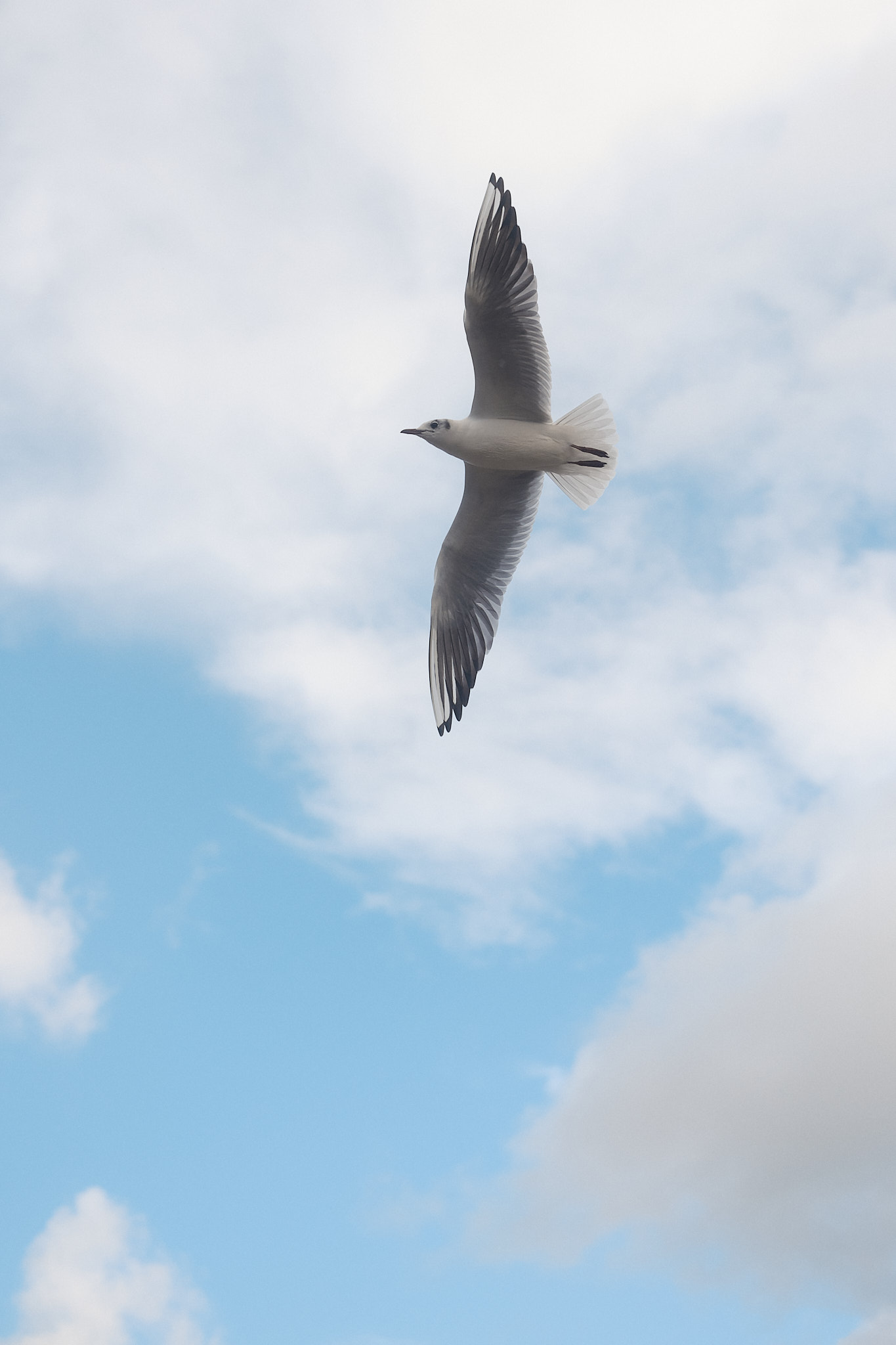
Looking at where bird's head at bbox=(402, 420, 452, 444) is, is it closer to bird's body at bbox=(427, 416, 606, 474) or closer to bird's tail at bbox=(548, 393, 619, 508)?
bird's body at bbox=(427, 416, 606, 474)

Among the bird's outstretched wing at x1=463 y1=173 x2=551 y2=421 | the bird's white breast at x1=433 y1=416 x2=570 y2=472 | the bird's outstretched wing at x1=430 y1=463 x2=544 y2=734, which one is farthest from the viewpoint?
the bird's outstretched wing at x1=430 y1=463 x2=544 y2=734

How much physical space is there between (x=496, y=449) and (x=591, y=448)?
A: 77cm

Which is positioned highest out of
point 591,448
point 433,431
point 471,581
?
point 433,431

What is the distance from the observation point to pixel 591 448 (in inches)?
379

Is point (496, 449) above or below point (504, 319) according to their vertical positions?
below

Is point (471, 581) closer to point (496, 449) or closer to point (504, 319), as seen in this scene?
point (496, 449)

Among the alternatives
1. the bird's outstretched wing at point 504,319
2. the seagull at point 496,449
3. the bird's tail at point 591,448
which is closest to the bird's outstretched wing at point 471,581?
the seagull at point 496,449

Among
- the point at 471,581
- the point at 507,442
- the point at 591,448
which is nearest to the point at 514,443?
the point at 507,442

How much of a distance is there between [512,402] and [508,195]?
156 centimetres

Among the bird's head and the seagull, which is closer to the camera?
the seagull

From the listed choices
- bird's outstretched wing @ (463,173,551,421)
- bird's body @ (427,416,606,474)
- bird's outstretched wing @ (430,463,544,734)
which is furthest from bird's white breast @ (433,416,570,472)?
bird's outstretched wing @ (430,463,544,734)

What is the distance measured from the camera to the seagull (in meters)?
9.11

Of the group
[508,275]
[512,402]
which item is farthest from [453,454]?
[508,275]

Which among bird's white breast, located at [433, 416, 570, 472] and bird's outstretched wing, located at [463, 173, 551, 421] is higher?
bird's outstretched wing, located at [463, 173, 551, 421]
